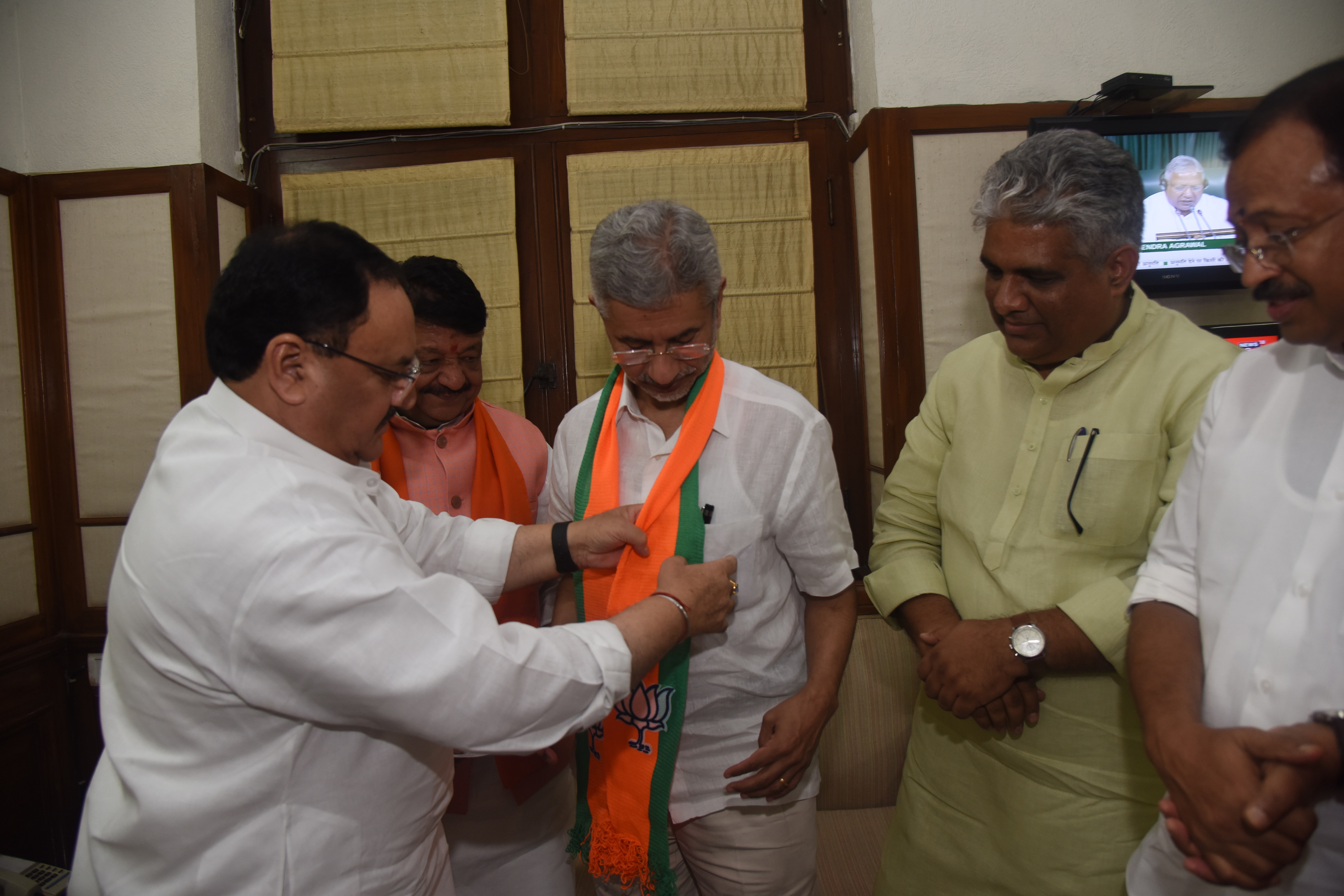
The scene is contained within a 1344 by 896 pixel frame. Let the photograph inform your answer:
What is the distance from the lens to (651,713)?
1559mm

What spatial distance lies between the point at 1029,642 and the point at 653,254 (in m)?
1.02

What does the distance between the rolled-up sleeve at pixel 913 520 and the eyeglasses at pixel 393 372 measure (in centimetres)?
108

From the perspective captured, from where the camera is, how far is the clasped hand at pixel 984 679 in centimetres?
145

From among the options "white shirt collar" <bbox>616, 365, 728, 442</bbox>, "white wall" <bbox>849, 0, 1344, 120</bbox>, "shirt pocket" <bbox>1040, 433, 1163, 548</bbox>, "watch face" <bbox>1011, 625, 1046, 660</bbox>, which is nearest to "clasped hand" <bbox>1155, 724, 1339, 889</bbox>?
"watch face" <bbox>1011, 625, 1046, 660</bbox>

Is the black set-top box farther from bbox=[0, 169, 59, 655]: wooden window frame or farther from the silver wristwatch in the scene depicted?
bbox=[0, 169, 59, 655]: wooden window frame

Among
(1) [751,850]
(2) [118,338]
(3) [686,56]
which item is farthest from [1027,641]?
(2) [118,338]

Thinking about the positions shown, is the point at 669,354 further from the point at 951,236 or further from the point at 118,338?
the point at 118,338

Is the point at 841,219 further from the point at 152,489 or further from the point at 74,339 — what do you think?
the point at 74,339

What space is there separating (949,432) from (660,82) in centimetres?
219

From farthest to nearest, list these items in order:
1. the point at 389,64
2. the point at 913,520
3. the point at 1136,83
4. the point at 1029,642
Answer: the point at 389,64
the point at 1136,83
the point at 913,520
the point at 1029,642

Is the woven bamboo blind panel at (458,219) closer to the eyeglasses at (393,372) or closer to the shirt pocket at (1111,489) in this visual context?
the eyeglasses at (393,372)

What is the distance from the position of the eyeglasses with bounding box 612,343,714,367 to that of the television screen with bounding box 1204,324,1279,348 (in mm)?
2222

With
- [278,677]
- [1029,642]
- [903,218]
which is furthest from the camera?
[903,218]

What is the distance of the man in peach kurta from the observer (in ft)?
6.38
